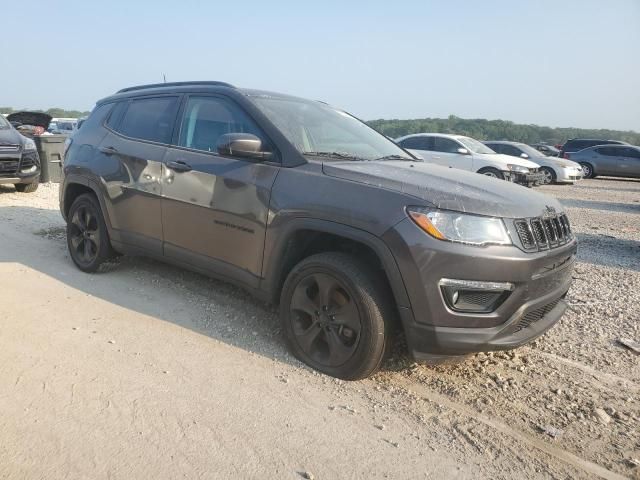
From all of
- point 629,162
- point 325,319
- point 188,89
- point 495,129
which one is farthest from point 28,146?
point 495,129

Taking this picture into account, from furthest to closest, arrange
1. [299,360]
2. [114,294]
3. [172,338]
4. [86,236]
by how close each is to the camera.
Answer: [86,236]
[114,294]
[172,338]
[299,360]

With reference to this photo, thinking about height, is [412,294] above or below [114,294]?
above

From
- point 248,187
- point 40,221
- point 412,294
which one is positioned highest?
point 248,187

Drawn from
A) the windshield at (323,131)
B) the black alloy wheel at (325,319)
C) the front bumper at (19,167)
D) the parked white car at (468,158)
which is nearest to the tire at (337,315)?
the black alloy wheel at (325,319)

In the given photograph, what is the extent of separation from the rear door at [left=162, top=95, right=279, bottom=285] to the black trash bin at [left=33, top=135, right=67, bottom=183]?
8.49 meters

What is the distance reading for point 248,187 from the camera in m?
3.47

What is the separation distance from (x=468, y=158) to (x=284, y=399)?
12085 mm

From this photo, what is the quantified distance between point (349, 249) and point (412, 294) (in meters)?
0.64

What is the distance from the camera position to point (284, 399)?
2896 millimetres

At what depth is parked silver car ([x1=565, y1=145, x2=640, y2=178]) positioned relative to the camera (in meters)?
21.5

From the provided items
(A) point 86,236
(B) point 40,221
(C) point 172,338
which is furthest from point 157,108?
(B) point 40,221

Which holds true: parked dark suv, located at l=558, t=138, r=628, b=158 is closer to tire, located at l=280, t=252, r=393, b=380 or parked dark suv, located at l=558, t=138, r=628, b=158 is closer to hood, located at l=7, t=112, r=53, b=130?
hood, located at l=7, t=112, r=53, b=130

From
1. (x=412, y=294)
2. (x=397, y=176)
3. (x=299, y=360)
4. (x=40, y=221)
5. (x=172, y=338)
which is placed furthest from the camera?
(x=40, y=221)

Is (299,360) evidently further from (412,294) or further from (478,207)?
(478,207)
